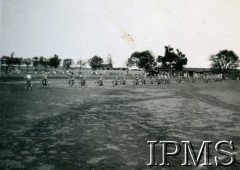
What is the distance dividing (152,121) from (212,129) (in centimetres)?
277

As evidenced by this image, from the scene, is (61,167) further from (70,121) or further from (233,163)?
(70,121)

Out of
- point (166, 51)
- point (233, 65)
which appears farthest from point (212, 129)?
point (233, 65)

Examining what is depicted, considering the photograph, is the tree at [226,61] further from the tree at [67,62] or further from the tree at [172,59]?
the tree at [67,62]

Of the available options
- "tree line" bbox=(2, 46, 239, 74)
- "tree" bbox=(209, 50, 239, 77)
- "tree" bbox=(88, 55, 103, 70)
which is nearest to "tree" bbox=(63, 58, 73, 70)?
"tree line" bbox=(2, 46, 239, 74)

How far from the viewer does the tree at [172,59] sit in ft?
358

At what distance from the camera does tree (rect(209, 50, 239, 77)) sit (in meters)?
120

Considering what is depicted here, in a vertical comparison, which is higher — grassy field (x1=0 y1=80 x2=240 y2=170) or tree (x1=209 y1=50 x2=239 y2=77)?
tree (x1=209 y1=50 x2=239 y2=77)

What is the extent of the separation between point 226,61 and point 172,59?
88.5ft

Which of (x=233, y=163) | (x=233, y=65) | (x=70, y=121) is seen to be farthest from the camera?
(x=233, y=65)

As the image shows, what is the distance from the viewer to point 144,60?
12162 cm

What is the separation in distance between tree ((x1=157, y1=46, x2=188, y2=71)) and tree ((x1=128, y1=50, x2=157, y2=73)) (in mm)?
5443

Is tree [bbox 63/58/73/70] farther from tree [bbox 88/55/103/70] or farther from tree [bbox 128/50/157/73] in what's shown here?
tree [bbox 128/50/157/73]

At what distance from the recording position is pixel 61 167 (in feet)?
22.2

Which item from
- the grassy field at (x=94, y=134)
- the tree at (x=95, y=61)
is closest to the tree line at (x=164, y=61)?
the tree at (x=95, y=61)
